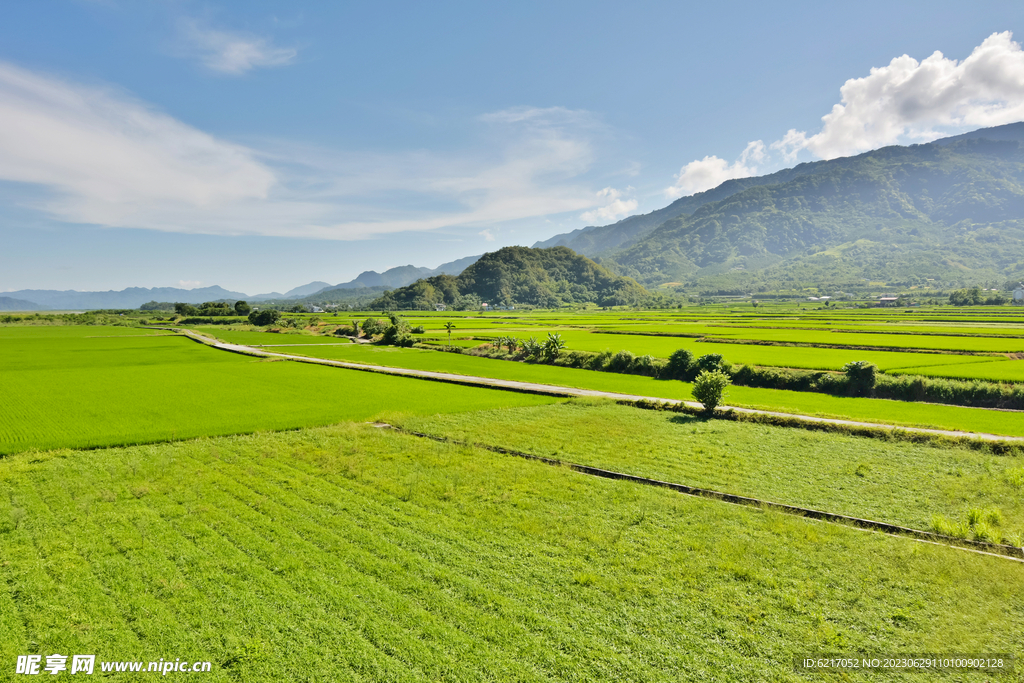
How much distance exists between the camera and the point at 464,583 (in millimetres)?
11609

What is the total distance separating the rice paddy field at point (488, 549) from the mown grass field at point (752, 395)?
0.70 meters

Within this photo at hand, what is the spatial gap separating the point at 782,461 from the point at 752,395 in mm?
16860

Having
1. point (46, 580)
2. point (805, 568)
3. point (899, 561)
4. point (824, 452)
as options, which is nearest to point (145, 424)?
point (46, 580)

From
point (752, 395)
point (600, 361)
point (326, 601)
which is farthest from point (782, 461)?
point (600, 361)

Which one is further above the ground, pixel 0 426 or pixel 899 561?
pixel 0 426

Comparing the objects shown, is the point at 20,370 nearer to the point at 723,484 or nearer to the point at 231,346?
the point at 231,346

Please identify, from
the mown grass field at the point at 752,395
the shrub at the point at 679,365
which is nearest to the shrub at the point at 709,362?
the shrub at the point at 679,365

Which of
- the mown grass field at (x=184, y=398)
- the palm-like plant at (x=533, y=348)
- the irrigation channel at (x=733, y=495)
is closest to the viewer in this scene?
the irrigation channel at (x=733, y=495)

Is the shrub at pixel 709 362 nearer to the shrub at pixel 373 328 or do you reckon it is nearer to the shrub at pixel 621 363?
the shrub at pixel 621 363

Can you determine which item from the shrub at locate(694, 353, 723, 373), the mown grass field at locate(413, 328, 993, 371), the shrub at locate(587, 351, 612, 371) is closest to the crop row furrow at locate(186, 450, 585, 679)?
the shrub at locate(694, 353, 723, 373)

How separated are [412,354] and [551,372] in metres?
26.6

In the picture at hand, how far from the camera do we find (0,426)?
2691 centimetres

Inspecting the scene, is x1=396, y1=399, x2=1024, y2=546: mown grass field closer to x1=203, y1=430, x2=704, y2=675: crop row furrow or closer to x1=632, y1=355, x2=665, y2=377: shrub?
x1=203, y1=430, x2=704, y2=675: crop row furrow

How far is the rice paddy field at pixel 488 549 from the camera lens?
9.41m
